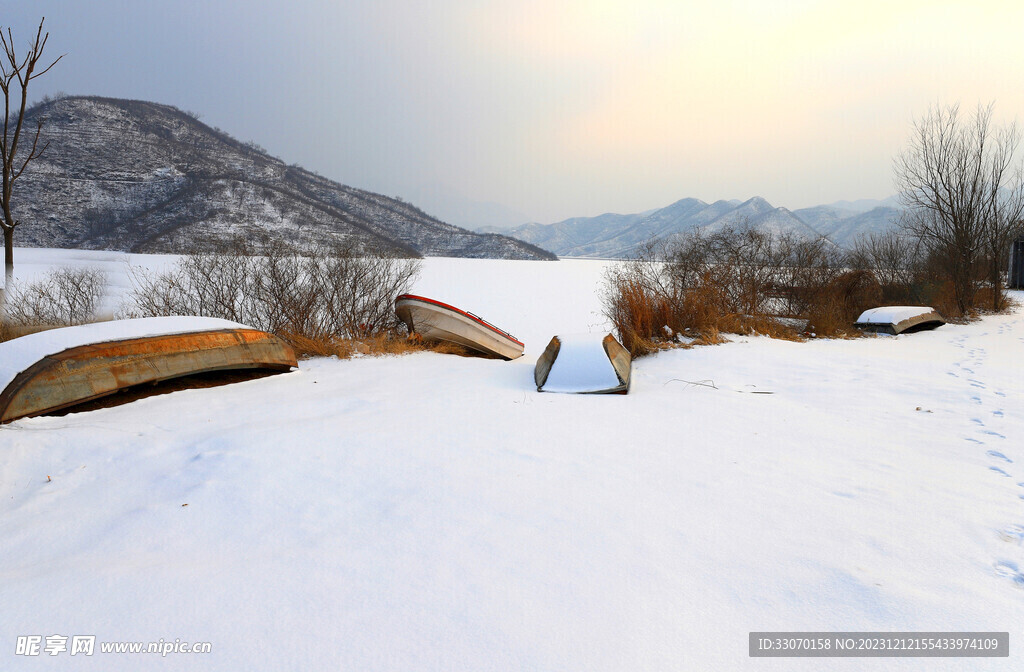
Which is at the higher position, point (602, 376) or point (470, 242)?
point (470, 242)

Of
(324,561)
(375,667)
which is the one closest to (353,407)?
(324,561)

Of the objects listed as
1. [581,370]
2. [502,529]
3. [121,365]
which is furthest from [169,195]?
[502,529]

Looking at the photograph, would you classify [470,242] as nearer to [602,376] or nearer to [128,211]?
[128,211]

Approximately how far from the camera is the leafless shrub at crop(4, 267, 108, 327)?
8297mm

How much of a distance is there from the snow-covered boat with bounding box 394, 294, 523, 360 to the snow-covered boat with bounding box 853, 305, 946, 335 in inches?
322

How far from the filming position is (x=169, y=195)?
56844 millimetres

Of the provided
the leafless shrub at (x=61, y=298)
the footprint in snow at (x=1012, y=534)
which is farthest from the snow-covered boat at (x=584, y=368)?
the leafless shrub at (x=61, y=298)

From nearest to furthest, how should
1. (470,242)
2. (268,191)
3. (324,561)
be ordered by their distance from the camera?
(324,561)
(268,191)
(470,242)

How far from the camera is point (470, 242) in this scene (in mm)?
79250

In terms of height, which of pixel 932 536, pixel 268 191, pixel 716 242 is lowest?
pixel 932 536

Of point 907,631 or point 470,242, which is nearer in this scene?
point 907,631

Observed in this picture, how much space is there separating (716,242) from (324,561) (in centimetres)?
1201

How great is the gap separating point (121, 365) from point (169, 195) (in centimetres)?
6636

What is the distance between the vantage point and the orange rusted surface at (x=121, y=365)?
3621 millimetres
